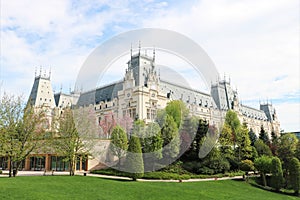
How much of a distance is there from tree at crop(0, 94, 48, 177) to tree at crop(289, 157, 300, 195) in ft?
79.2

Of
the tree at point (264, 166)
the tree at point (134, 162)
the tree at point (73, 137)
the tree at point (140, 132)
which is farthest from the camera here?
the tree at point (140, 132)

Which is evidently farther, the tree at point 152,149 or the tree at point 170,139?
the tree at point 170,139

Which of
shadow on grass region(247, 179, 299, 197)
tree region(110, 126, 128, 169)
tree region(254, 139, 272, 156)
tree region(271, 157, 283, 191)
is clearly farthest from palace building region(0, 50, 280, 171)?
tree region(271, 157, 283, 191)

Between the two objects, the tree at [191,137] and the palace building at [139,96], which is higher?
the palace building at [139,96]

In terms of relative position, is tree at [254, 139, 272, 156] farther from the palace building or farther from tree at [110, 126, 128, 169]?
tree at [110, 126, 128, 169]

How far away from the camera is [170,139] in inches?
1164

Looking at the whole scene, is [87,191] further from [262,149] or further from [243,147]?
[262,149]

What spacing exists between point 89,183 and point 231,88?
2949 inches

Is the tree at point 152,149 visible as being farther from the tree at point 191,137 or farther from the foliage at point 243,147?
the foliage at point 243,147

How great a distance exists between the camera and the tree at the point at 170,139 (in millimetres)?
28797

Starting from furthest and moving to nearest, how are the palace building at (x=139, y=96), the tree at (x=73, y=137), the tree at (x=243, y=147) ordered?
the palace building at (x=139, y=96) → the tree at (x=243, y=147) → the tree at (x=73, y=137)

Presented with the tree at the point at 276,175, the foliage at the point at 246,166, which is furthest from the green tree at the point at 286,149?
the tree at the point at 276,175

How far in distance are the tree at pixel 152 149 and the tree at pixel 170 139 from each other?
1099 millimetres

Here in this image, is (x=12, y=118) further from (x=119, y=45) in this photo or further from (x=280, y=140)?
(x=280, y=140)
